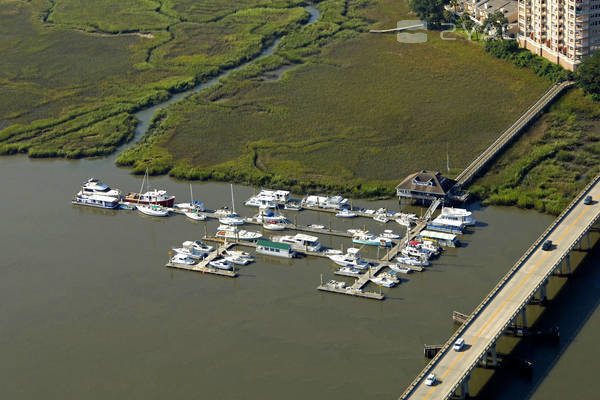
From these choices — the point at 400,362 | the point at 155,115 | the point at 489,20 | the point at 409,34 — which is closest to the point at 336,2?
the point at 409,34

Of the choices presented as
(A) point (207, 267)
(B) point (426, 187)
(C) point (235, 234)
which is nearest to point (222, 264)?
(A) point (207, 267)

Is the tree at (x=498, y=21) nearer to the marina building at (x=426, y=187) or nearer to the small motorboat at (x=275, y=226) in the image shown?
the marina building at (x=426, y=187)

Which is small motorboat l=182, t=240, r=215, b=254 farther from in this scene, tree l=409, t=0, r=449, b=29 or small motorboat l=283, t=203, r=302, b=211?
tree l=409, t=0, r=449, b=29

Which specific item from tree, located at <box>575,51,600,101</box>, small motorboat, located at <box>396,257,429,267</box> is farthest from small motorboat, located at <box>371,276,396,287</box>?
tree, located at <box>575,51,600,101</box>

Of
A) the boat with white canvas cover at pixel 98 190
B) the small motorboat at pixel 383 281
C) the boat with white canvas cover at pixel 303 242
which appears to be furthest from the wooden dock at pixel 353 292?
the boat with white canvas cover at pixel 98 190

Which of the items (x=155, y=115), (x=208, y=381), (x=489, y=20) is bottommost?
(x=208, y=381)

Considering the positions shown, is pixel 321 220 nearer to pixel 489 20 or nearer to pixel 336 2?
pixel 489 20

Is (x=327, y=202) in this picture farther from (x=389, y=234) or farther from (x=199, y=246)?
(x=199, y=246)
